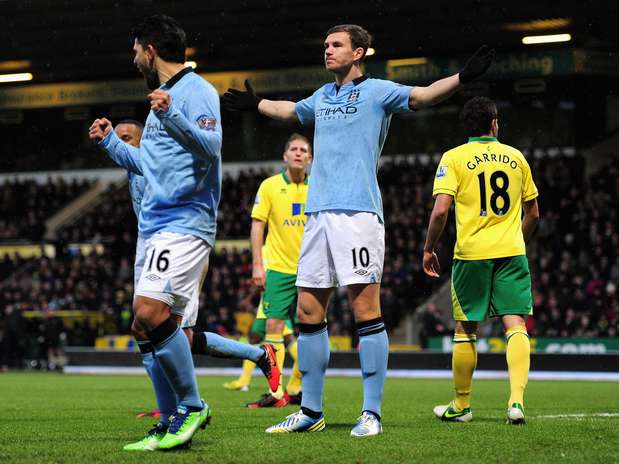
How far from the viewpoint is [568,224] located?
25.3m

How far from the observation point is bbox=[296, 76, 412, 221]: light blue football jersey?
20.3ft

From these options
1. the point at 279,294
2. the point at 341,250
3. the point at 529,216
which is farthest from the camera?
the point at 279,294

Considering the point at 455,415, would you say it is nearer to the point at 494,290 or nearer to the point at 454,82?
the point at 494,290

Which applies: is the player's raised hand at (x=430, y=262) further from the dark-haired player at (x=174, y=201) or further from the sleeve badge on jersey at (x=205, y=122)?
the sleeve badge on jersey at (x=205, y=122)

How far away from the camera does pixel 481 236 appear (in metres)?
7.20

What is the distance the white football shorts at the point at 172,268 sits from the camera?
5.16 meters

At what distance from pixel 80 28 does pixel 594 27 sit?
40.2ft

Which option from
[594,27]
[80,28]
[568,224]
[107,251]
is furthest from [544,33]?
[107,251]

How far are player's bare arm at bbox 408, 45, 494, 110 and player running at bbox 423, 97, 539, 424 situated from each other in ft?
4.09

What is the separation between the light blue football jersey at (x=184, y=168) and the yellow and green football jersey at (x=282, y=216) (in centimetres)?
438

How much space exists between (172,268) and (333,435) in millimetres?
1528

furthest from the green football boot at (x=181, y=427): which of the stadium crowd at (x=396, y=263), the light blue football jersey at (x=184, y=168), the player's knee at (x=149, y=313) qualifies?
the stadium crowd at (x=396, y=263)

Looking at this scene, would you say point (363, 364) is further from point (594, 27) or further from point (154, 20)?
point (594, 27)

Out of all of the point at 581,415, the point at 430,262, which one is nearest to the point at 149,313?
the point at 430,262
